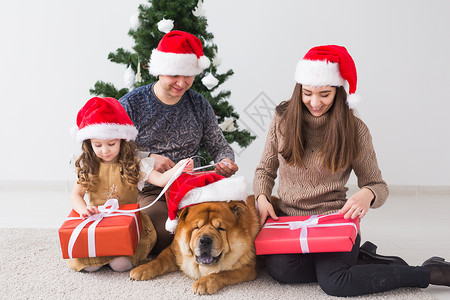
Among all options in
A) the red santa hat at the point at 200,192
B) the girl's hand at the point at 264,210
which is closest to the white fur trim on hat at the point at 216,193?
the red santa hat at the point at 200,192

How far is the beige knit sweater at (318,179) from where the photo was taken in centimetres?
175

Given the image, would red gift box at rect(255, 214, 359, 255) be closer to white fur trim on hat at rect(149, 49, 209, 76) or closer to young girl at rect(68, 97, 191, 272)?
young girl at rect(68, 97, 191, 272)

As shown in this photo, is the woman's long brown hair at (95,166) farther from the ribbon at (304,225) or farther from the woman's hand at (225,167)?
the ribbon at (304,225)

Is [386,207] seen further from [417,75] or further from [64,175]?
[64,175]

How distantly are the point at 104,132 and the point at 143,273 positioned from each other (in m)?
0.58

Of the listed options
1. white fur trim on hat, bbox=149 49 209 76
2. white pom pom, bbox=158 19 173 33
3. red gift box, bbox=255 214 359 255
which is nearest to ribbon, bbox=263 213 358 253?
red gift box, bbox=255 214 359 255

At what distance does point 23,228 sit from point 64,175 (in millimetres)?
1216

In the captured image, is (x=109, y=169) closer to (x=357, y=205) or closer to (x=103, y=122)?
(x=103, y=122)

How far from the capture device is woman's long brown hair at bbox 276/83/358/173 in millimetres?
1689

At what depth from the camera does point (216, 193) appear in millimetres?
1677

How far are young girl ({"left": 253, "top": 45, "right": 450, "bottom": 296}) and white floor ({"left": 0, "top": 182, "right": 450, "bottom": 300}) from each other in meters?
0.28

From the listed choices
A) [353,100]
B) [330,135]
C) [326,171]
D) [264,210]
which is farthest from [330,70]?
[264,210]

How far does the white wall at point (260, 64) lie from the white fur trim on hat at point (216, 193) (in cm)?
167

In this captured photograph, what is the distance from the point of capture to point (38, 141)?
11.7ft
